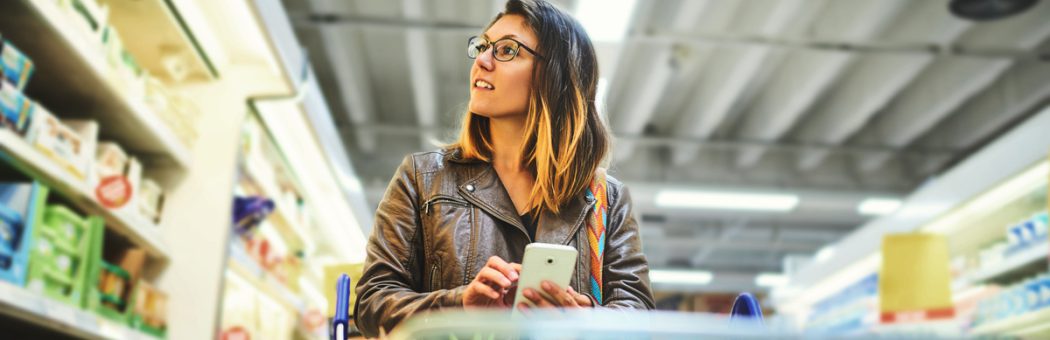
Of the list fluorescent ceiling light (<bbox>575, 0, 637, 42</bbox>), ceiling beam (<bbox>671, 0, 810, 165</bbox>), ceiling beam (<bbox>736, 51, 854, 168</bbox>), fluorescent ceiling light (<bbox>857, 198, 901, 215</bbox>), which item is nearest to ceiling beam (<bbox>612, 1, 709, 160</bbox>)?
ceiling beam (<bbox>671, 0, 810, 165</bbox>)

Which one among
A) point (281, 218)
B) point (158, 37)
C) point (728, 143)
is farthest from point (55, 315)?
point (728, 143)

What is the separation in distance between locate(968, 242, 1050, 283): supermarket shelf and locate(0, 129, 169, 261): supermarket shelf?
11.4 ft

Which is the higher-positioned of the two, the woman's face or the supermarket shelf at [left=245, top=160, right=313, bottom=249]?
the supermarket shelf at [left=245, top=160, right=313, bottom=249]

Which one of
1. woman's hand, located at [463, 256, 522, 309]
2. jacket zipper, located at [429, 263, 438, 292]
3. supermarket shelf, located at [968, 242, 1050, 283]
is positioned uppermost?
supermarket shelf, located at [968, 242, 1050, 283]

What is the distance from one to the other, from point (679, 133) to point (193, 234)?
271 inches

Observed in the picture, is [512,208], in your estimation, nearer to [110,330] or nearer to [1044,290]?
[110,330]

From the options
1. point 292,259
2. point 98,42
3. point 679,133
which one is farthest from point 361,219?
point 679,133

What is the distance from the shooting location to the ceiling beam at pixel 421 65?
656 centimetres

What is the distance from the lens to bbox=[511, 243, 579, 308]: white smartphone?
126cm

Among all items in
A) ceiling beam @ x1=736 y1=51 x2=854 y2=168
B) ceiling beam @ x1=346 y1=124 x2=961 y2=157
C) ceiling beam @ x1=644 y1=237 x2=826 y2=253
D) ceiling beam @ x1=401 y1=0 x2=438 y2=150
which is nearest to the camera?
ceiling beam @ x1=401 y1=0 x2=438 y2=150

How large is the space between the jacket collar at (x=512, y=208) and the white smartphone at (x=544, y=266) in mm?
268

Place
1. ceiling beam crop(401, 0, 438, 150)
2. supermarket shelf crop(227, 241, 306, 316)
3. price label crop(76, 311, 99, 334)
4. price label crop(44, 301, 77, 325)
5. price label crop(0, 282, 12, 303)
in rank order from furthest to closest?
ceiling beam crop(401, 0, 438, 150) < supermarket shelf crop(227, 241, 306, 316) < price label crop(76, 311, 99, 334) < price label crop(44, 301, 77, 325) < price label crop(0, 282, 12, 303)

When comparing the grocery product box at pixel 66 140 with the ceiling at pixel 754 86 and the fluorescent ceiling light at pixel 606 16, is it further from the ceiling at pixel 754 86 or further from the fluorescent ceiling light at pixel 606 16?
the ceiling at pixel 754 86

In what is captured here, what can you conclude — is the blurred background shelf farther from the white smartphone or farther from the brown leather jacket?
the white smartphone
